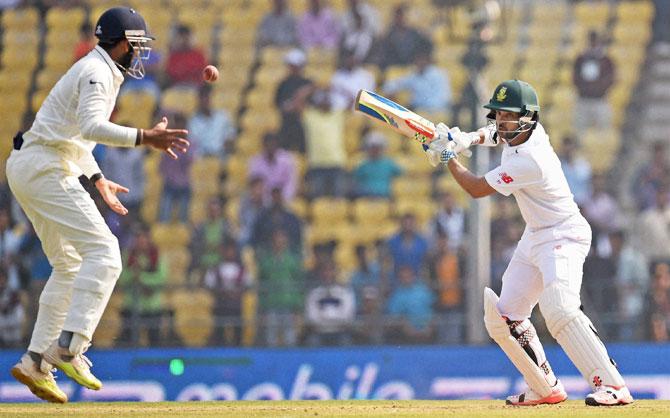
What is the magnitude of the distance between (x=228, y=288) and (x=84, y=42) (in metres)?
4.20

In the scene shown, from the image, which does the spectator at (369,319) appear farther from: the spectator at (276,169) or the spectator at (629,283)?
the spectator at (629,283)

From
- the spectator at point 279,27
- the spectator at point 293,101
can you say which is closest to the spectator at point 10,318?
the spectator at point 293,101

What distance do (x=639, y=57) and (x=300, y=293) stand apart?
18.0 ft

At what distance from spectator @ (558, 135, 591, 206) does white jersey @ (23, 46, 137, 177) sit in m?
7.18

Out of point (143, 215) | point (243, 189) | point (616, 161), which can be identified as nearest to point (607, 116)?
point (616, 161)

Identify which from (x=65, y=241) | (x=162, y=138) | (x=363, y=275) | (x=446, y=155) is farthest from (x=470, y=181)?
(x=363, y=275)

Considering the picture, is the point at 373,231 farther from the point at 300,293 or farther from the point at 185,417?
the point at 185,417

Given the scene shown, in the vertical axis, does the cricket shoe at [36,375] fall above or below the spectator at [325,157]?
below

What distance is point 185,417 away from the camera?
25.2ft

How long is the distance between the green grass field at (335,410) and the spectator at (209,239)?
Answer: 4.87 metres

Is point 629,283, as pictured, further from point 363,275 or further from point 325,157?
point 325,157

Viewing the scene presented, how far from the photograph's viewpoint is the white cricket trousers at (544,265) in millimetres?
8031

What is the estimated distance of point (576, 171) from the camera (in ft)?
47.4

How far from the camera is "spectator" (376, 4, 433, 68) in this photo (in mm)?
15578
